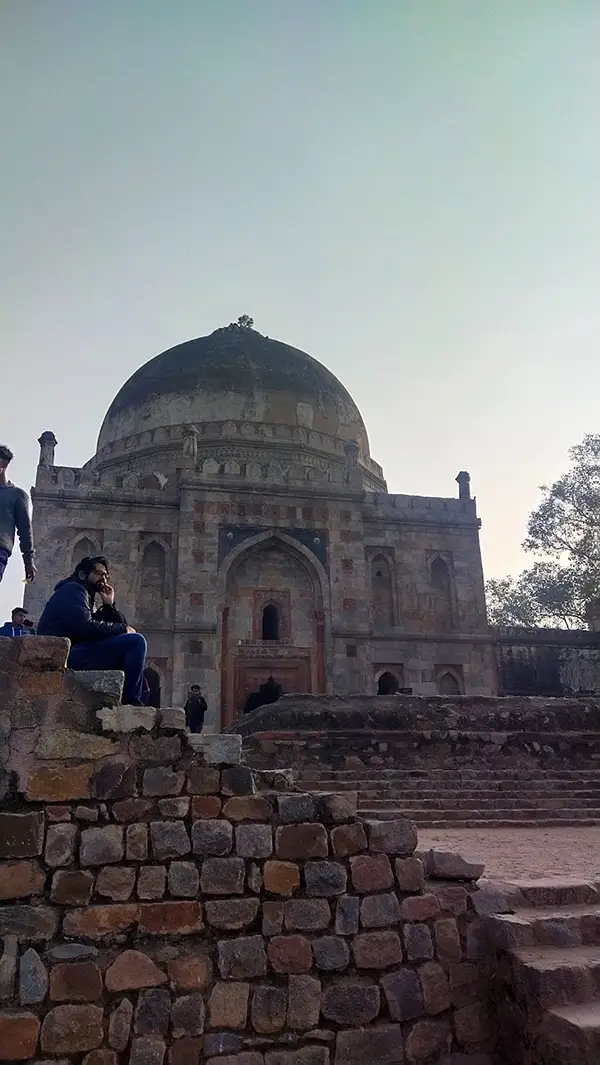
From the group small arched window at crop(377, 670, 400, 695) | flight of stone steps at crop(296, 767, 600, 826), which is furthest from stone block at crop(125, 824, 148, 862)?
small arched window at crop(377, 670, 400, 695)

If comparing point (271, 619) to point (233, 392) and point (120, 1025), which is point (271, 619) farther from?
point (120, 1025)

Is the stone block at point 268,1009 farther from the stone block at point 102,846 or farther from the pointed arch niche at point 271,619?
the pointed arch niche at point 271,619

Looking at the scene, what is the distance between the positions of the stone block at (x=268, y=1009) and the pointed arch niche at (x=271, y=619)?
12.6m

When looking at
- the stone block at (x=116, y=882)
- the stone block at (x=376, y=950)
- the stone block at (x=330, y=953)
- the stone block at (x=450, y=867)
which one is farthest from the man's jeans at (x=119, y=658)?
the stone block at (x=450, y=867)

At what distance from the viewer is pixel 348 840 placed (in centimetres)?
367

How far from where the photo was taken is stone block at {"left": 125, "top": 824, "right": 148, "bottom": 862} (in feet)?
11.0

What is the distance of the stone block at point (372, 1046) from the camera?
11.0ft

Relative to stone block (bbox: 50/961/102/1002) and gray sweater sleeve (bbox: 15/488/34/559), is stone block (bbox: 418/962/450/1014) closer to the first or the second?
stone block (bbox: 50/961/102/1002)

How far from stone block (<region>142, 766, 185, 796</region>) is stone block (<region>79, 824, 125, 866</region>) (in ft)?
0.68

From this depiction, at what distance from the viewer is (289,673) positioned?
654 inches

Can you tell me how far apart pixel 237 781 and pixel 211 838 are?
27cm

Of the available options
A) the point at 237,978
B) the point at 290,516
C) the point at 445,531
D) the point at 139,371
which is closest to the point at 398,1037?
the point at 237,978

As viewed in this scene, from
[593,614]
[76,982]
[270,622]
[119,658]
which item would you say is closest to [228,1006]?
[76,982]

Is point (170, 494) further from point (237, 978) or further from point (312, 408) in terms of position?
point (237, 978)
